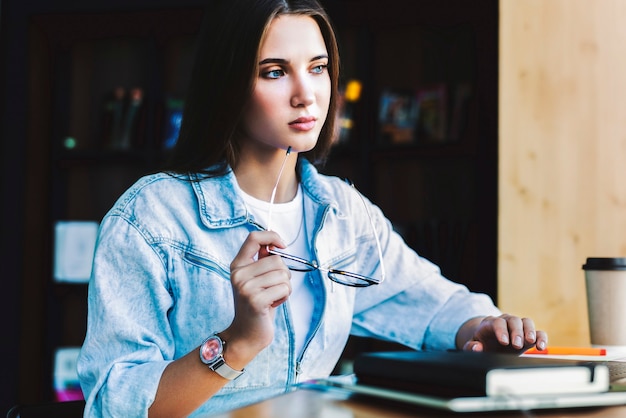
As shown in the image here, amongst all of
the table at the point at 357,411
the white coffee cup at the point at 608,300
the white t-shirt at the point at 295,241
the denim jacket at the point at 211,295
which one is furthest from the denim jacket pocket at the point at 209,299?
the white coffee cup at the point at 608,300

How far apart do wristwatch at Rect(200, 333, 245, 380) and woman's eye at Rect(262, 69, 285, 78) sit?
502 millimetres

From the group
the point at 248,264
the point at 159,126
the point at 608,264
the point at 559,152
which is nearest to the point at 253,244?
the point at 248,264

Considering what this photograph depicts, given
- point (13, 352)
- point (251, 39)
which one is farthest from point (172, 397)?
point (13, 352)

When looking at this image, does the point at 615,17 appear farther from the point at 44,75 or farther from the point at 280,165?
the point at 44,75

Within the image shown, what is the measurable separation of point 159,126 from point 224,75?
2346 millimetres

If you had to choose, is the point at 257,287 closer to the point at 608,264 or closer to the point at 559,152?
the point at 608,264

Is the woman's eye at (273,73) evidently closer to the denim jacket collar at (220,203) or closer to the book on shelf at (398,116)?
the denim jacket collar at (220,203)

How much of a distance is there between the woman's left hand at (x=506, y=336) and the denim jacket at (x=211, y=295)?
0.15m

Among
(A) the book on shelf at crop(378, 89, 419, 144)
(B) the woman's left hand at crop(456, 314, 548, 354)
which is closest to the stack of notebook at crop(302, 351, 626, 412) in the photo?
(B) the woman's left hand at crop(456, 314, 548, 354)

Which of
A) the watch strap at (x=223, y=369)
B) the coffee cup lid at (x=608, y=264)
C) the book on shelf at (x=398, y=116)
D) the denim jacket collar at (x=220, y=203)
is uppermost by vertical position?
the book on shelf at (x=398, y=116)

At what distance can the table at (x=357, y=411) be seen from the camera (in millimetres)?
694

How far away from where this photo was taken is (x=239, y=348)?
1.01 meters

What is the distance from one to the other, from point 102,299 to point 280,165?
1.49 ft

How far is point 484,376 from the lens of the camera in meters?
0.67
